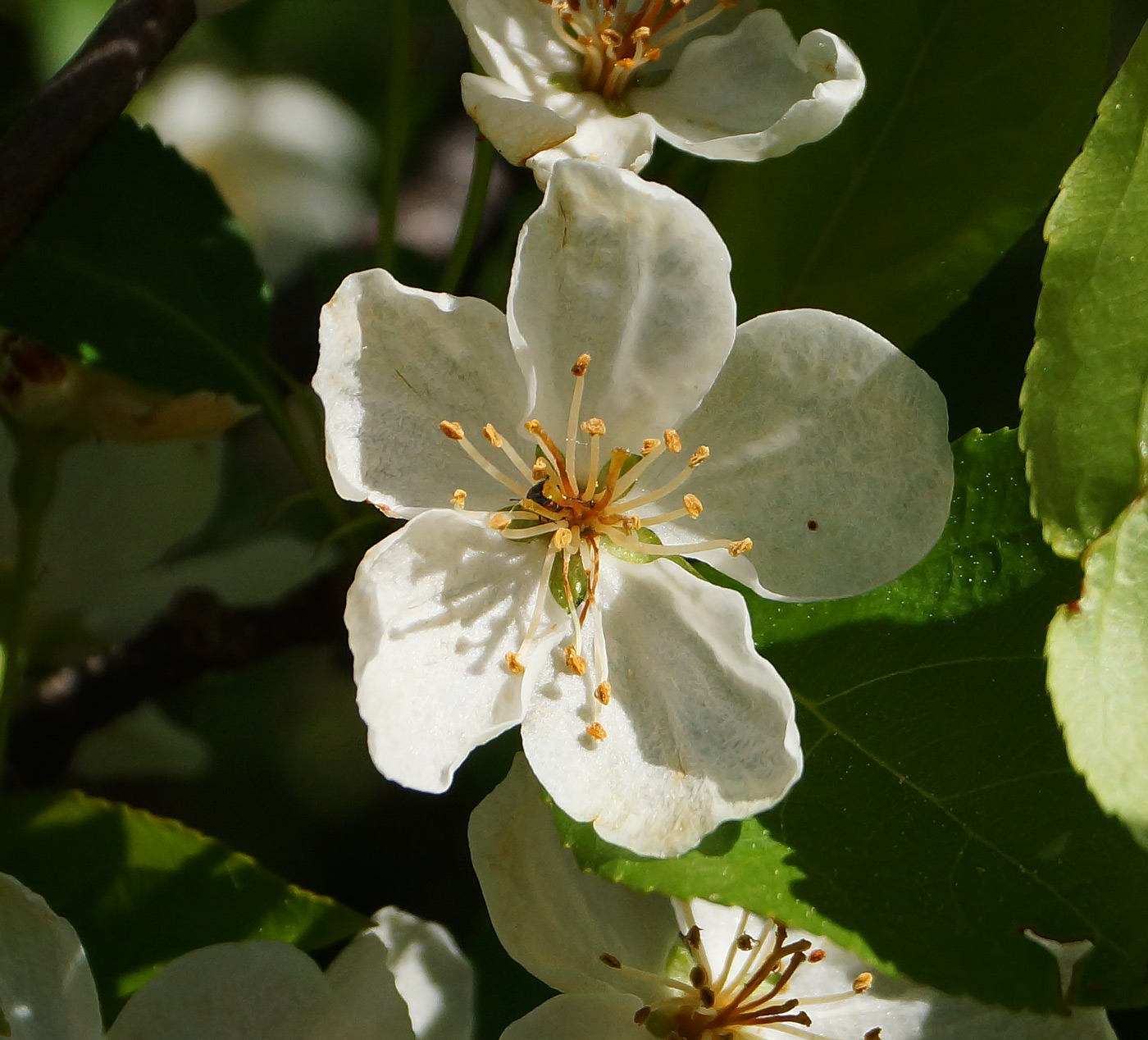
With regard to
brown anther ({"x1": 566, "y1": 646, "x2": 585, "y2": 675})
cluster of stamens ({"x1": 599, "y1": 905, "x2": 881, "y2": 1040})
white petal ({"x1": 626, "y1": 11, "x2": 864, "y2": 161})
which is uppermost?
white petal ({"x1": 626, "y1": 11, "x2": 864, "y2": 161})

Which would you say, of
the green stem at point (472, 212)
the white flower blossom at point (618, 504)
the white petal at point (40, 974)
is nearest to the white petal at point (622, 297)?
the white flower blossom at point (618, 504)

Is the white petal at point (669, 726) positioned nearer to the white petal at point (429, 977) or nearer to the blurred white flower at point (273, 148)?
the white petal at point (429, 977)

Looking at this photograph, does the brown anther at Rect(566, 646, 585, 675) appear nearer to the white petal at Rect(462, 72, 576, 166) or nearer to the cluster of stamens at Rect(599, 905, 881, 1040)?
the cluster of stamens at Rect(599, 905, 881, 1040)

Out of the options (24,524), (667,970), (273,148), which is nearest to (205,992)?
(667,970)

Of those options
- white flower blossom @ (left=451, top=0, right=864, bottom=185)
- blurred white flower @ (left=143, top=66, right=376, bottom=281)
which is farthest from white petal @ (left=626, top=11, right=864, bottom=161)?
blurred white flower @ (left=143, top=66, right=376, bottom=281)

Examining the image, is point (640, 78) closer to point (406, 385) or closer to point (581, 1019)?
point (406, 385)

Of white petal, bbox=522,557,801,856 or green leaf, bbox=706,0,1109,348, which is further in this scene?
green leaf, bbox=706,0,1109,348

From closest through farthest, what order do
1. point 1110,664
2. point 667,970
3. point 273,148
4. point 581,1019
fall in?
point 1110,664, point 581,1019, point 667,970, point 273,148
